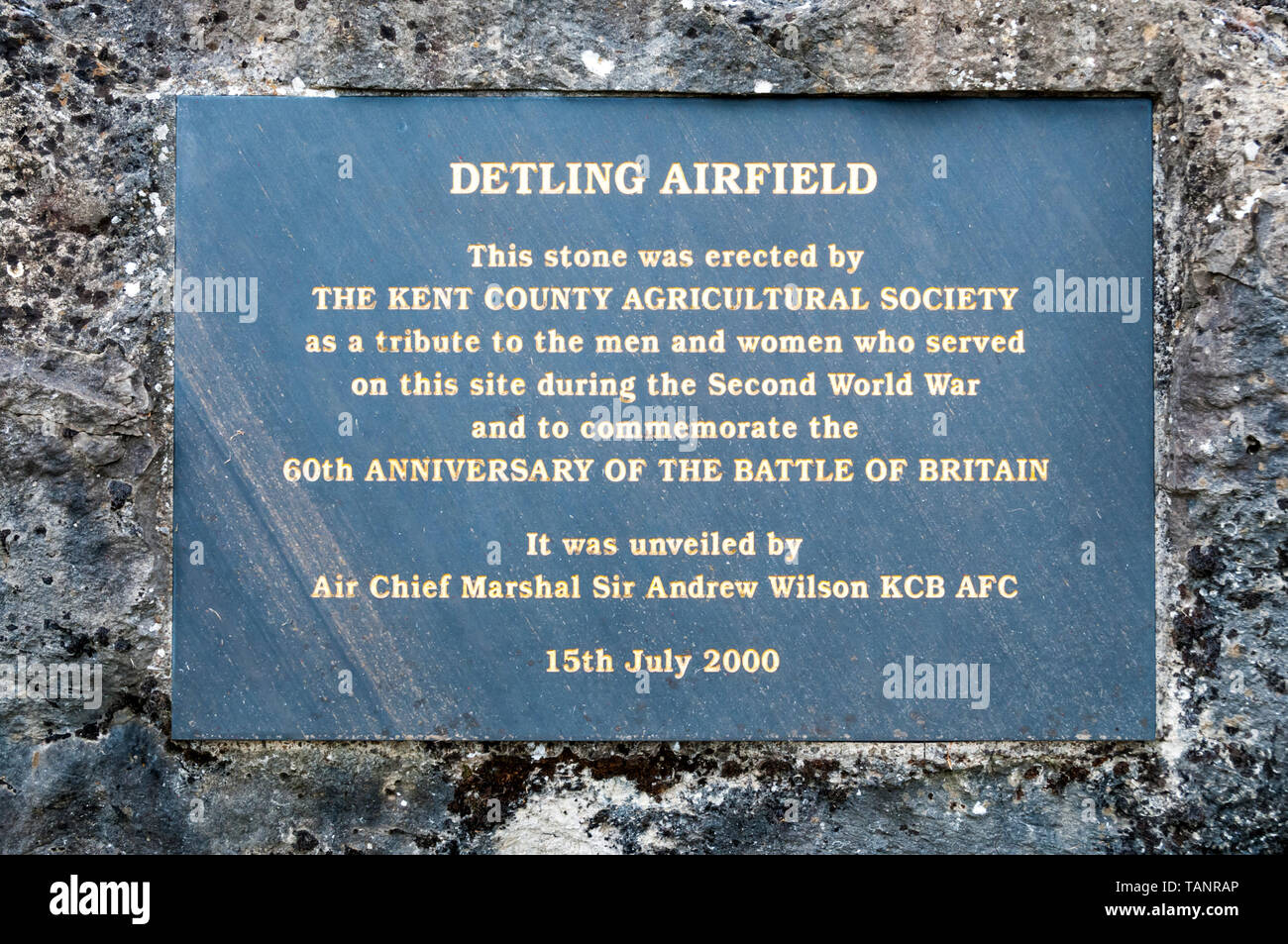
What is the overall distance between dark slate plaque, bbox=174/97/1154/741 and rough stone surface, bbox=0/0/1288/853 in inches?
3.2

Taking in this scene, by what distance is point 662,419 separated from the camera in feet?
6.60

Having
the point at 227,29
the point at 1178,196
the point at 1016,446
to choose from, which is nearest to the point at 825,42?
the point at 1178,196

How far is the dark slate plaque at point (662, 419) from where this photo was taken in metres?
2.00

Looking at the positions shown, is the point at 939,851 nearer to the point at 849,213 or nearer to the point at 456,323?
the point at 849,213

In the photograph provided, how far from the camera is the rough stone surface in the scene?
1.97 metres

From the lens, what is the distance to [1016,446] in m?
2.00

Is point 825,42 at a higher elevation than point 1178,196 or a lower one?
higher

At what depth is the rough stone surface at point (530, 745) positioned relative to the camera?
1975mm

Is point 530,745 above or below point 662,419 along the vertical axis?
below

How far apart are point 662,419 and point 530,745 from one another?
2.98 feet

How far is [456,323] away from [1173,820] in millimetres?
2197

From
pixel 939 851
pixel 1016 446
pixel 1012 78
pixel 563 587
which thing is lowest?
pixel 939 851

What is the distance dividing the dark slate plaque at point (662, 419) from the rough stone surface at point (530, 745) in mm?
82

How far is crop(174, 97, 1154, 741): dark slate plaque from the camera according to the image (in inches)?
78.6
